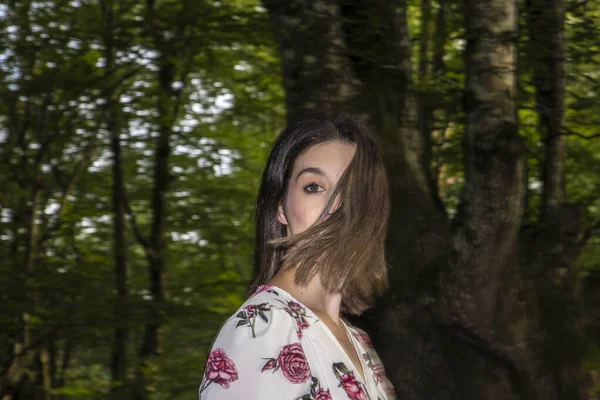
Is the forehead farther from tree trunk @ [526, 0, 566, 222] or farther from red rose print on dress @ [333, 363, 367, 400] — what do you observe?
tree trunk @ [526, 0, 566, 222]

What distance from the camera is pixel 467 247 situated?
3.63 meters

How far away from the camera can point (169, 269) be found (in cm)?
955

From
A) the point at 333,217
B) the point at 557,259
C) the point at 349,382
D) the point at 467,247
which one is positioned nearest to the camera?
the point at 349,382

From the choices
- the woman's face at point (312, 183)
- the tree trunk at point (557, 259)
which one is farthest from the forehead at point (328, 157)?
the tree trunk at point (557, 259)

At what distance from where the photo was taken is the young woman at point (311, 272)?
145 centimetres

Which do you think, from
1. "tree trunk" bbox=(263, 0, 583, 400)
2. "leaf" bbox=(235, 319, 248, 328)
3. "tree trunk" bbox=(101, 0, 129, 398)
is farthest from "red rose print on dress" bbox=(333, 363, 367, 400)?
"tree trunk" bbox=(101, 0, 129, 398)

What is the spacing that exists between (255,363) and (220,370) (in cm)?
7

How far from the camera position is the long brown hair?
67.2 inches

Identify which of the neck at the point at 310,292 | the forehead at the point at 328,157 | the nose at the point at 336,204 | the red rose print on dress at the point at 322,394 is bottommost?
the red rose print on dress at the point at 322,394

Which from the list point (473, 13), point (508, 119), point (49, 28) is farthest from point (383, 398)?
point (49, 28)

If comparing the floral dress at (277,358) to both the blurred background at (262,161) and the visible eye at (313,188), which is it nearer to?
the visible eye at (313,188)

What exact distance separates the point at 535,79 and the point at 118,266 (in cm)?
478

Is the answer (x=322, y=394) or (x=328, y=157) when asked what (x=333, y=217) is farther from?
(x=322, y=394)

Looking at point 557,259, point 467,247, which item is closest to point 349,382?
point 467,247
